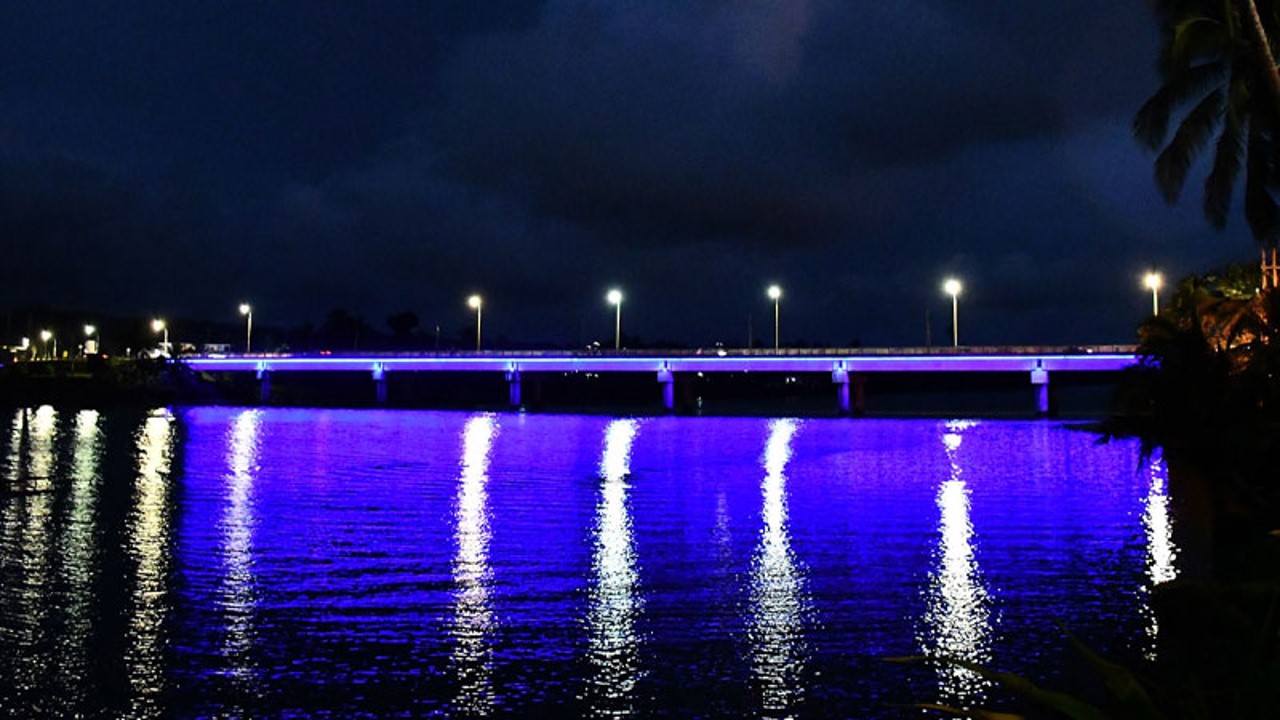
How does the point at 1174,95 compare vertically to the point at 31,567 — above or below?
above

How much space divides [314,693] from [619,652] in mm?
3729

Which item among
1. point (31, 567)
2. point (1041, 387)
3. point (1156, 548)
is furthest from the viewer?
point (1041, 387)

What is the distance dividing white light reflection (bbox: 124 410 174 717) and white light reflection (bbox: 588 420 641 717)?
464cm

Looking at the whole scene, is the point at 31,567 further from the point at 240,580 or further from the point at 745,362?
the point at 745,362

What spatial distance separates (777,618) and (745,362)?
11296 centimetres

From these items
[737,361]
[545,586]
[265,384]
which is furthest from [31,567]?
[265,384]

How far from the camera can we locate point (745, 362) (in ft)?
423

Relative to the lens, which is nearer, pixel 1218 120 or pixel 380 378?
pixel 1218 120

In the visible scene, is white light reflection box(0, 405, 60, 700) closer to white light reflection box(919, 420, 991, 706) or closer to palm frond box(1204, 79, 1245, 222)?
white light reflection box(919, 420, 991, 706)

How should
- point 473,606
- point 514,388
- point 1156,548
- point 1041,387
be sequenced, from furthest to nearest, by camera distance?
point 514,388, point 1041,387, point 1156,548, point 473,606

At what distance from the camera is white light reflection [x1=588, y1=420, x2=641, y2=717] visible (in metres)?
12.5

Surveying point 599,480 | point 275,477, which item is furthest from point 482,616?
point 275,477

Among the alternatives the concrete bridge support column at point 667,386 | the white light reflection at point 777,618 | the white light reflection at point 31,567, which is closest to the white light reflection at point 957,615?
the white light reflection at point 777,618

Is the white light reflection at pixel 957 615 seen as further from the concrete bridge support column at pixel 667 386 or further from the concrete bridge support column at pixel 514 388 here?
the concrete bridge support column at pixel 514 388
